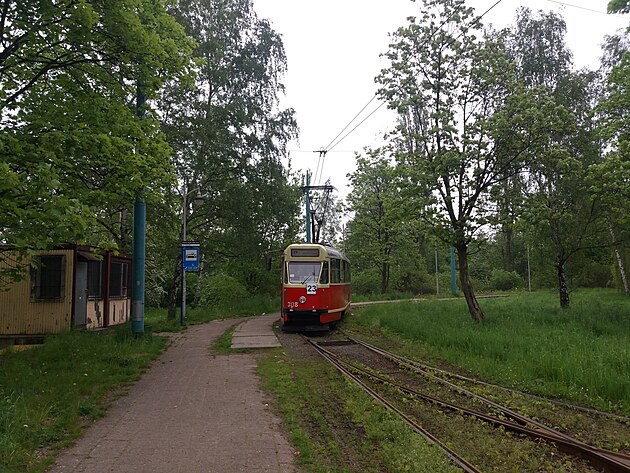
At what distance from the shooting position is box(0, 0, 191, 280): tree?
782 centimetres

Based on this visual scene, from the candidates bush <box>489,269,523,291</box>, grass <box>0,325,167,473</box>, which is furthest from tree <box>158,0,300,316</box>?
bush <box>489,269,523,291</box>

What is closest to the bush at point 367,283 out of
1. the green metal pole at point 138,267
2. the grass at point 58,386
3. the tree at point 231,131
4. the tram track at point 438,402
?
the tree at point 231,131

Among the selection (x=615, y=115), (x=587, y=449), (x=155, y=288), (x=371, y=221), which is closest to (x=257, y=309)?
(x=155, y=288)

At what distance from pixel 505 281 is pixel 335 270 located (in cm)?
3964

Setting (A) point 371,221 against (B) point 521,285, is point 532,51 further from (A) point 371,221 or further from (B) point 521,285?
(B) point 521,285

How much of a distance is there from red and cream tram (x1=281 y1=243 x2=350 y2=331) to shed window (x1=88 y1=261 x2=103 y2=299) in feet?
20.2

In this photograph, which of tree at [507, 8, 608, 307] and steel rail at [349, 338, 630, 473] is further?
tree at [507, 8, 608, 307]

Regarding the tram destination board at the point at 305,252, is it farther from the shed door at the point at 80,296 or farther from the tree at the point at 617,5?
the tree at the point at 617,5

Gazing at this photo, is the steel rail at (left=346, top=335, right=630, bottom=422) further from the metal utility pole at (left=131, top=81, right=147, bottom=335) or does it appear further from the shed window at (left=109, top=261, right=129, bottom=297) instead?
the shed window at (left=109, top=261, right=129, bottom=297)

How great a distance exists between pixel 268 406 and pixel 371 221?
33574 mm

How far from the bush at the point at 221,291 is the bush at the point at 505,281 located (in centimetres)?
3083

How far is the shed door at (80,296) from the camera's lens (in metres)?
15.3

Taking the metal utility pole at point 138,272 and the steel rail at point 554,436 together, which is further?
the metal utility pole at point 138,272

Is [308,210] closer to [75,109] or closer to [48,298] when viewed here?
[48,298]
